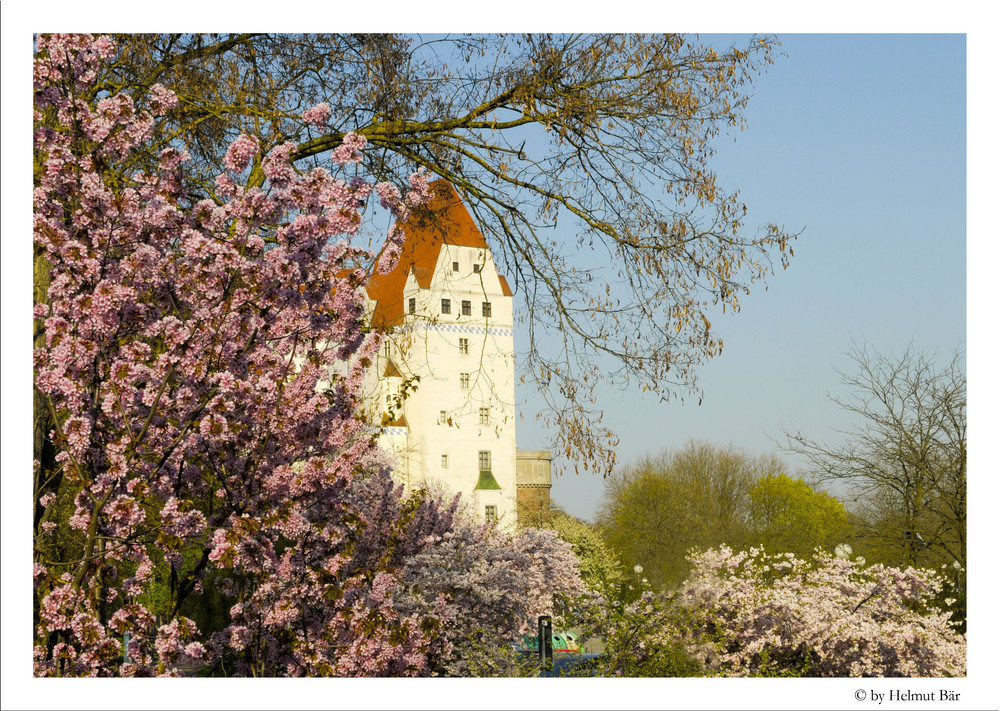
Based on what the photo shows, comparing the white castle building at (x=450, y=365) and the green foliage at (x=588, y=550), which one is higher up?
the white castle building at (x=450, y=365)

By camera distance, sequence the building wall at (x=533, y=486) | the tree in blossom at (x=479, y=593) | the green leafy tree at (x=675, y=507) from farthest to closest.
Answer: the green leafy tree at (x=675, y=507) → the building wall at (x=533, y=486) → the tree in blossom at (x=479, y=593)

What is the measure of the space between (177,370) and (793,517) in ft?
38.0

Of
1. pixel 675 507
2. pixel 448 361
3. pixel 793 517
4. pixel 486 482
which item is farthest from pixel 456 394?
pixel 793 517

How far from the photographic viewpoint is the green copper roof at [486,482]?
970 centimetres

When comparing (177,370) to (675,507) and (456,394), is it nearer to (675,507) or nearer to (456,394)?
(456,394)

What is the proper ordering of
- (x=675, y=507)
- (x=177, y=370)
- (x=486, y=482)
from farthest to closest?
(x=675, y=507) → (x=486, y=482) → (x=177, y=370)

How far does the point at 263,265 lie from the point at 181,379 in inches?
23.1

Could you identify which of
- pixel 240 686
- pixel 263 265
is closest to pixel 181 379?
pixel 263 265

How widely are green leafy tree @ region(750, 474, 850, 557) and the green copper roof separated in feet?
10.5

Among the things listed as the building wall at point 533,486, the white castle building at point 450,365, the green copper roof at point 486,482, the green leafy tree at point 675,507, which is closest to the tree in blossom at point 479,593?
the white castle building at point 450,365

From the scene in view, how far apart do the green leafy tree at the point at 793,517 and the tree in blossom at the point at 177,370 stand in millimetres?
6908

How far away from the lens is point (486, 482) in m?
9.88

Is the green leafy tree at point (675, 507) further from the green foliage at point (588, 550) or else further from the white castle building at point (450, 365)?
the white castle building at point (450, 365)
